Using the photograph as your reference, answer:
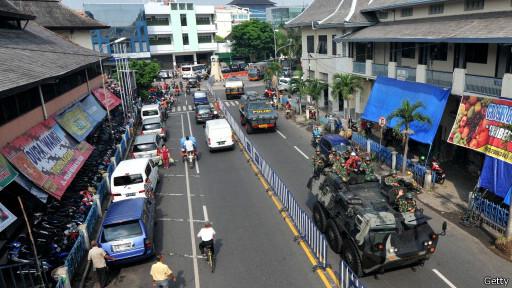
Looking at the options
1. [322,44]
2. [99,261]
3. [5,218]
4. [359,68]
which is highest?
[322,44]

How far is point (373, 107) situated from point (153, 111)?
18.3 metres

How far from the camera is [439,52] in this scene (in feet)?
70.3

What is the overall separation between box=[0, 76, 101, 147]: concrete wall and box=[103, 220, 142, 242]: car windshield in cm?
538

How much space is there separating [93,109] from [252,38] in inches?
2243

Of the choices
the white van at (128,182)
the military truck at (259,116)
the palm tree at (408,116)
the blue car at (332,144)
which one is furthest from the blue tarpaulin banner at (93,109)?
the palm tree at (408,116)

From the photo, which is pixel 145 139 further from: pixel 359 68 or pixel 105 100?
pixel 359 68

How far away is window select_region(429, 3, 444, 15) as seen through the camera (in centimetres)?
2136

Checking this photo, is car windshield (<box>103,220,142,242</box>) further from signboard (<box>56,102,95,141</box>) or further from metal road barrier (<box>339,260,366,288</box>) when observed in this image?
signboard (<box>56,102,95,141</box>)

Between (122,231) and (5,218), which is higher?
(5,218)

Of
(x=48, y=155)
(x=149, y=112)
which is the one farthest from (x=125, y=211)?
(x=149, y=112)

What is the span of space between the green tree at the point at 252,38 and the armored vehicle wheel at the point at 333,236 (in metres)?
70.7

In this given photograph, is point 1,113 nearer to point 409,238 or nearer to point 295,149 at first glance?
point 409,238

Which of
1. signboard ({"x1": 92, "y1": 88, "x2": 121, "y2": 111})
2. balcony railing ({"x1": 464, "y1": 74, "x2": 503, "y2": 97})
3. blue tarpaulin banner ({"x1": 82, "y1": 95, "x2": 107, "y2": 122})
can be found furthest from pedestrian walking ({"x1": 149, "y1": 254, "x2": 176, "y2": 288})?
signboard ({"x1": 92, "y1": 88, "x2": 121, "y2": 111})

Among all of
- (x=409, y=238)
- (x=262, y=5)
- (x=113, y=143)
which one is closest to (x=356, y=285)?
(x=409, y=238)
